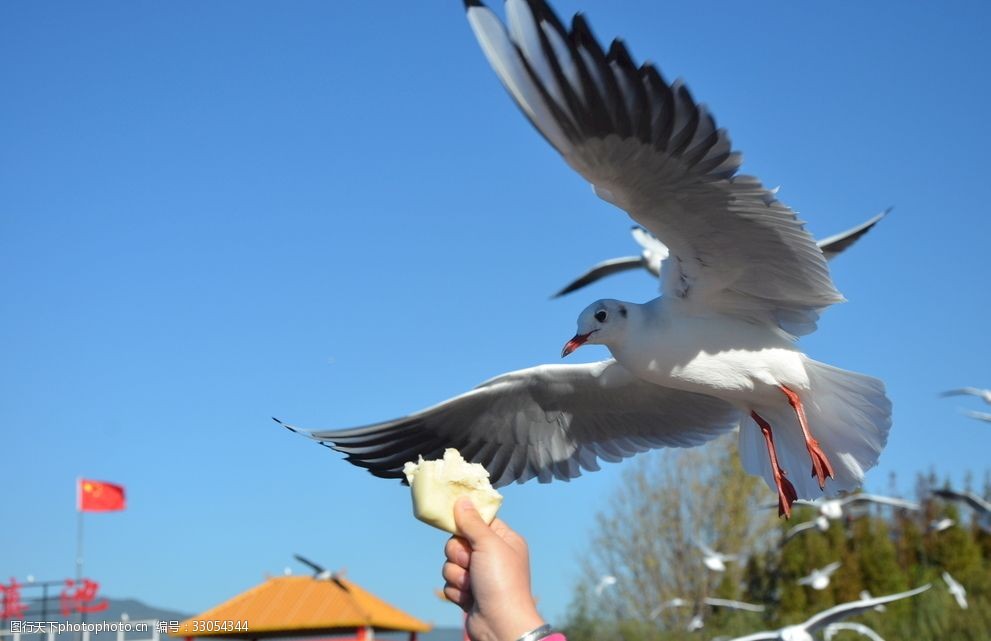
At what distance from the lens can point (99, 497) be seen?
2102cm

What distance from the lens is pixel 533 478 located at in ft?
16.2

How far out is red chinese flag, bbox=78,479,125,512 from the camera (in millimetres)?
20594

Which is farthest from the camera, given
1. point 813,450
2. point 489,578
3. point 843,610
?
point 843,610

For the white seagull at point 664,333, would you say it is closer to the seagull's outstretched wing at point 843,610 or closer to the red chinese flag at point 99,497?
the seagull's outstretched wing at point 843,610

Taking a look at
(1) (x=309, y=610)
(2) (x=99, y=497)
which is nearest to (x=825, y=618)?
(1) (x=309, y=610)

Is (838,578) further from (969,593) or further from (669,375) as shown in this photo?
(669,375)

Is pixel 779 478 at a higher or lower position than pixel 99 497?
lower

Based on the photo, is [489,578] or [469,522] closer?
[489,578]

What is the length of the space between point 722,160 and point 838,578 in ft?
53.2

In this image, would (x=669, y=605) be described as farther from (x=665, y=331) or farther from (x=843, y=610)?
(x=665, y=331)

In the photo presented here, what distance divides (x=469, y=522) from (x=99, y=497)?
20.6 meters

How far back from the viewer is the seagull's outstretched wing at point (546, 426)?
461cm

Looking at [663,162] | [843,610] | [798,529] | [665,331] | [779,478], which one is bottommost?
[843,610]

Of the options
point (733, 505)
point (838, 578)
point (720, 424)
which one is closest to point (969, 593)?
point (838, 578)
